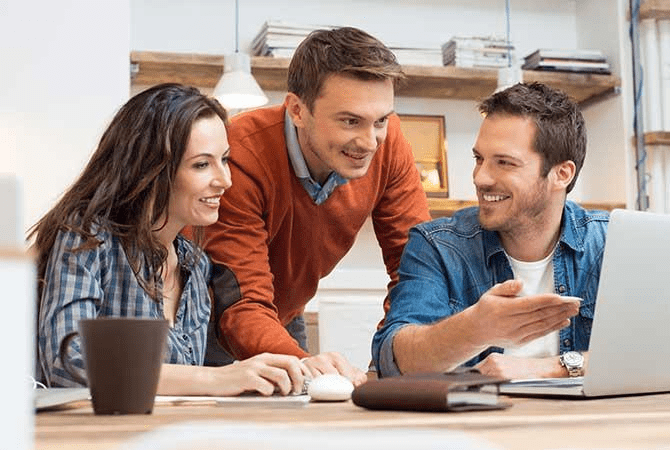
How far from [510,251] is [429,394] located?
47.6 inches

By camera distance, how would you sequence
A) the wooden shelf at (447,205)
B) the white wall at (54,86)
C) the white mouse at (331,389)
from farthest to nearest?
the wooden shelf at (447,205) < the white wall at (54,86) < the white mouse at (331,389)

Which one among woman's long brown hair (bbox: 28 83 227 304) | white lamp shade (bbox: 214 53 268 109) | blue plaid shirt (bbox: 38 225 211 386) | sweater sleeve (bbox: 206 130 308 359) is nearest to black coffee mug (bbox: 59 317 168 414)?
blue plaid shirt (bbox: 38 225 211 386)

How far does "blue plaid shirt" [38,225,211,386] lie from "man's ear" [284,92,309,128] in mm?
410

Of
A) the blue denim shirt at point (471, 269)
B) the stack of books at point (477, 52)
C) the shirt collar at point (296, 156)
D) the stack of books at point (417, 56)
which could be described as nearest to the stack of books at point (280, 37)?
the stack of books at point (417, 56)

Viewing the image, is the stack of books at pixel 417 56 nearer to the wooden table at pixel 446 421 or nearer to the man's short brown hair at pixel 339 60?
the man's short brown hair at pixel 339 60

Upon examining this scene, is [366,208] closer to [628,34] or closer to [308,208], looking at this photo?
[308,208]

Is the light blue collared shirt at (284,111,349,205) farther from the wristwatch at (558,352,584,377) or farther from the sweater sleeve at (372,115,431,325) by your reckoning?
the wristwatch at (558,352,584,377)

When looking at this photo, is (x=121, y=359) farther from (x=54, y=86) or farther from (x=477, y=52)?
(x=477, y=52)

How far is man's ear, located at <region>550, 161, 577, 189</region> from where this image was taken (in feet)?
7.17

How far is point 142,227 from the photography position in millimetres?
1804

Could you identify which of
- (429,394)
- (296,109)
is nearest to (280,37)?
(296,109)

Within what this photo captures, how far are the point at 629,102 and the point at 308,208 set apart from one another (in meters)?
2.38

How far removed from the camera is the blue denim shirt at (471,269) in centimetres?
195

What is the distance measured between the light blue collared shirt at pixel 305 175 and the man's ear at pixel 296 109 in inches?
0.8
